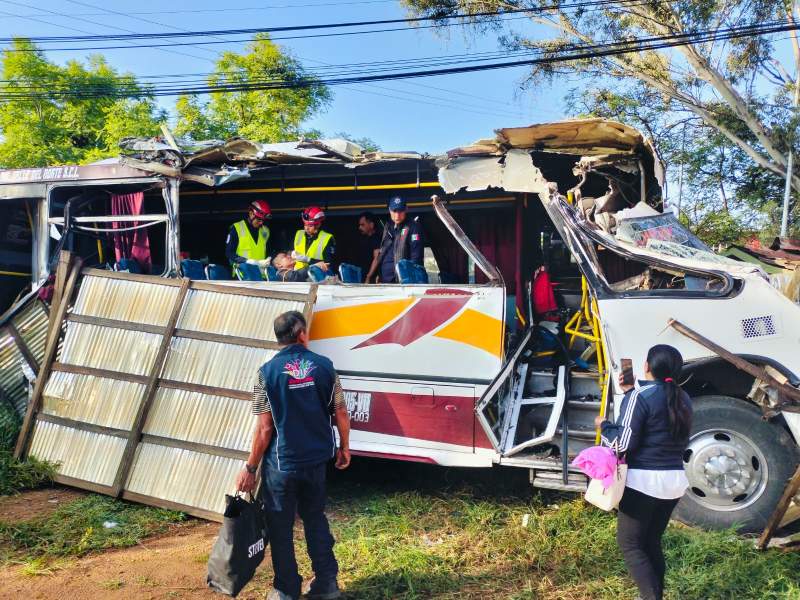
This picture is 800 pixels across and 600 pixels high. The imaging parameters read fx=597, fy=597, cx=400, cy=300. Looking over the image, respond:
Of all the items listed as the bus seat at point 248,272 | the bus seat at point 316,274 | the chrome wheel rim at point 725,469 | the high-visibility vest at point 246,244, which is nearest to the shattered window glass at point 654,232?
the chrome wheel rim at point 725,469

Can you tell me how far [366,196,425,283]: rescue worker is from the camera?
5.95 m

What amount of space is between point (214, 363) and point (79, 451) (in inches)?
57.7

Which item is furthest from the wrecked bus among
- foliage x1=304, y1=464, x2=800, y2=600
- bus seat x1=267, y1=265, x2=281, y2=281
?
bus seat x1=267, y1=265, x2=281, y2=281

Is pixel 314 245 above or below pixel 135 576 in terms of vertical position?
above

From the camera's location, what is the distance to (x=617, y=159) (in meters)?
5.20

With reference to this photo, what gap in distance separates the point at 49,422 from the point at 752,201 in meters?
17.6

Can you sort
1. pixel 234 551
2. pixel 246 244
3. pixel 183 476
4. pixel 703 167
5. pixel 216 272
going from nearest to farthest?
pixel 234 551
pixel 183 476
pixel 216 272
pixel 246 244
pixel 703 167

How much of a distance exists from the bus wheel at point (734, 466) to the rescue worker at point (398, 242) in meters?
2.89

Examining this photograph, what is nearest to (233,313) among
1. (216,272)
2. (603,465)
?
(216,272)

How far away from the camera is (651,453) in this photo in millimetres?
2924

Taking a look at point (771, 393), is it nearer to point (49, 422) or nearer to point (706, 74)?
point (49, 422)

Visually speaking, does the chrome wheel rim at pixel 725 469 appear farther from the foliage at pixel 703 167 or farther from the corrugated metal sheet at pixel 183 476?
the foliage at pixel 703 167

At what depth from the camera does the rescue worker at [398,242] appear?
19.5ft

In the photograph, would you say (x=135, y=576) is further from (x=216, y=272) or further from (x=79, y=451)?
(x=216, y=272)
